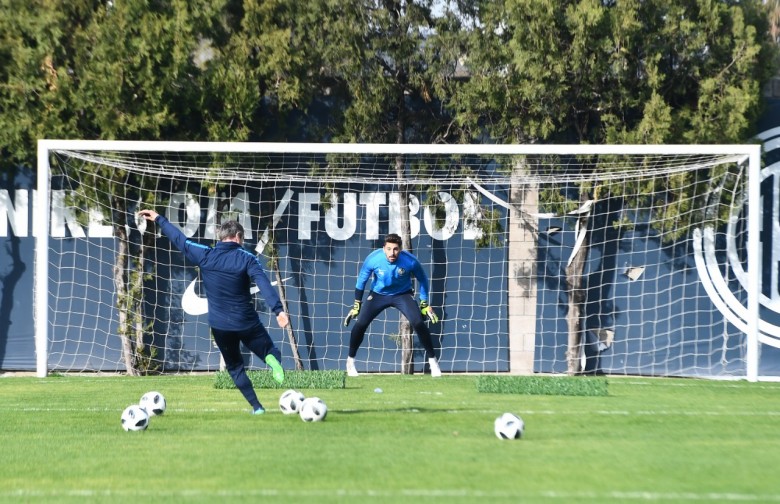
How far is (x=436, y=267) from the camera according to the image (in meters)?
18.3

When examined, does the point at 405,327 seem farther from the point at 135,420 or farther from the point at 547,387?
the point at 135,420

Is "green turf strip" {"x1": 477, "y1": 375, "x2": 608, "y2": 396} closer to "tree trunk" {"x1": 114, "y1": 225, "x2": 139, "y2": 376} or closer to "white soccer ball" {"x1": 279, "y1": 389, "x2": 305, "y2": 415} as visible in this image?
"white soccer ball" {"x1": 279, "y1": 389, "x2": 305, "y2": 415}

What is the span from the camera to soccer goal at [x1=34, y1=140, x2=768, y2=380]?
58.0ft

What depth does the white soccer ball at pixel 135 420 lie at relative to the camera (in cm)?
928

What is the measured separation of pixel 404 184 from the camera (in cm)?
1784

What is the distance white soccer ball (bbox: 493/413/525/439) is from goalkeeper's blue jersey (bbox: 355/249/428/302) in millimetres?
5976

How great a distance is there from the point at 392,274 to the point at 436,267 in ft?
11.9

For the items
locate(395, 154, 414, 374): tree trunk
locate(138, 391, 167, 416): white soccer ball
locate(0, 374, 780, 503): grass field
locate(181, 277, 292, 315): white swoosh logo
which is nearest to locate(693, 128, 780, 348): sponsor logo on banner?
locate(395, 154, 414, 374): tree trunk

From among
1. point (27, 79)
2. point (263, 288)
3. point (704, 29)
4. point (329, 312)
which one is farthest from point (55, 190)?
point (704, 29)

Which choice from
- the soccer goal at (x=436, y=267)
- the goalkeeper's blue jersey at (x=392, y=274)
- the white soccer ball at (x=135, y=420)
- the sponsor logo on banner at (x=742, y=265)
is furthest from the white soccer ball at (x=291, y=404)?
the sponsor logo on banner at (x=742, y=265)

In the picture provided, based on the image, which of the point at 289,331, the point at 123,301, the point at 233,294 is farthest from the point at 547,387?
the point at 123,301

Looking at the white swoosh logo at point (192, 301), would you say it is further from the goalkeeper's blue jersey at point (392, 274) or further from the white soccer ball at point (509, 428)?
the white soccer ball at point (509, 428)

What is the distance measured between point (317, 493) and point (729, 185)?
39.1 ft

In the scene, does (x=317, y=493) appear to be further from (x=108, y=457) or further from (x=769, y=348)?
(x=769, y=348)
